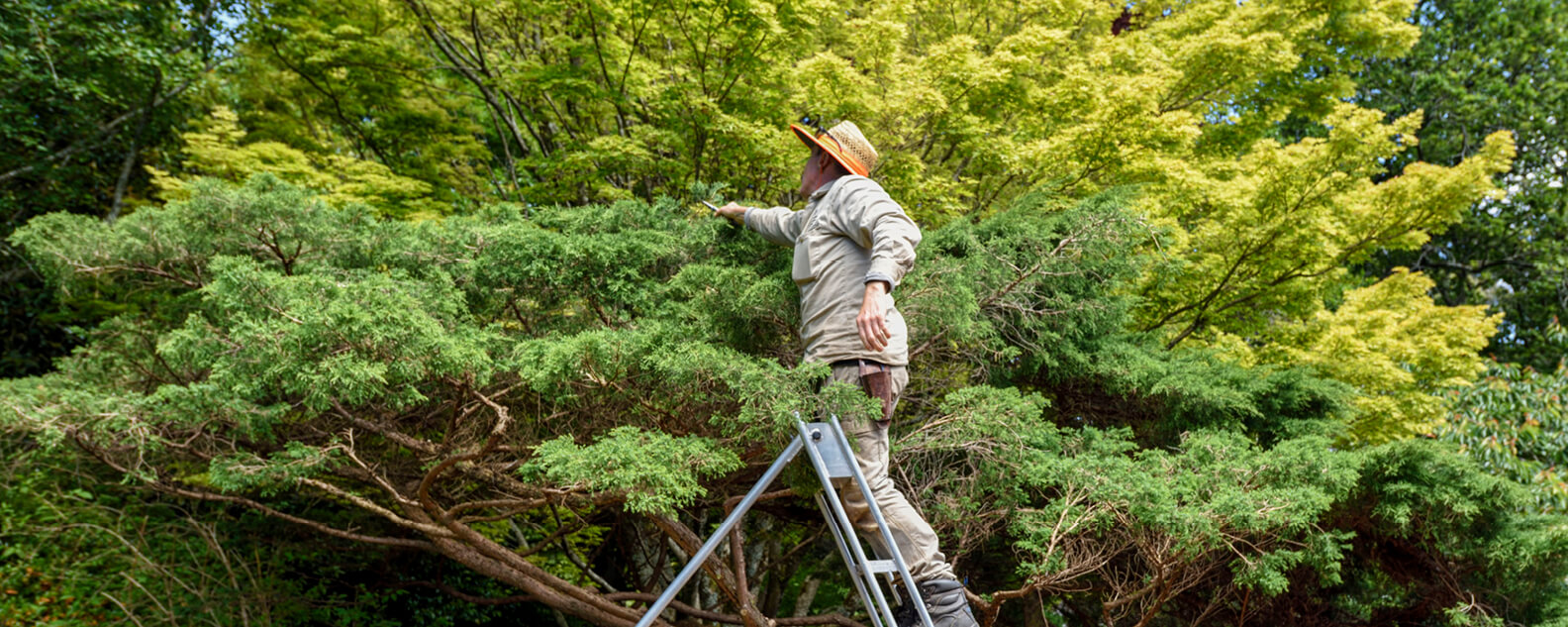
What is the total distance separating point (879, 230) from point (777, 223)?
2.59 feet

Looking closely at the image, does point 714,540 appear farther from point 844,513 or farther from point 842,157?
point 842,157

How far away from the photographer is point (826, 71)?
22.9 ft

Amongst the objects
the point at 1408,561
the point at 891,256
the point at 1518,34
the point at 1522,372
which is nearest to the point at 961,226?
the point at 891,256

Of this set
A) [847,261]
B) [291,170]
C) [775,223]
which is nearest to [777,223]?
[775,223]

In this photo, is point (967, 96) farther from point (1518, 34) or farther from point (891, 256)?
point (1518, 34)

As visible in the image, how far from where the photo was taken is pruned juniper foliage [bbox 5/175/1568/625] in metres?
4.03

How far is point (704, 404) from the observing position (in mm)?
4445

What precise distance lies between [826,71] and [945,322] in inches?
119

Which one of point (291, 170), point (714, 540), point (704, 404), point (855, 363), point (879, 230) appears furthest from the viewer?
point (291, 170)

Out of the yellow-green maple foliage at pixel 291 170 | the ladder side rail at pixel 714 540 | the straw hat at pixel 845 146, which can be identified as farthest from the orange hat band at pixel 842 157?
the yellow-green maple foliage at pixel 291 170

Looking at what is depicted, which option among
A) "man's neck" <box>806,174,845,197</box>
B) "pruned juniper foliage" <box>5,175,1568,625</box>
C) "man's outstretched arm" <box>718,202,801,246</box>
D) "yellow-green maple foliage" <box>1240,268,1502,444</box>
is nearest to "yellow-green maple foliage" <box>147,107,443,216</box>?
"pruned juniper foliage" <box>5,175,1568,625</box>

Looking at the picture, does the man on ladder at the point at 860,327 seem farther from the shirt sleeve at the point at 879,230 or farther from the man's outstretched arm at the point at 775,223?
the man's outstretched arm at the point at 775,223

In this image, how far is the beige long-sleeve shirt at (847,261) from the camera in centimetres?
340

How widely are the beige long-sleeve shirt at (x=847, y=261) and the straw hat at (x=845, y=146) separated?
121mm
